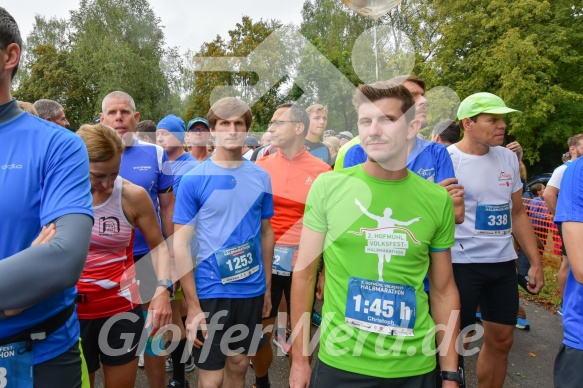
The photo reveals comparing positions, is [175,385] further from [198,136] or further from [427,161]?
[198,136]

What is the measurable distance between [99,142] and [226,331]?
1336 millimetres

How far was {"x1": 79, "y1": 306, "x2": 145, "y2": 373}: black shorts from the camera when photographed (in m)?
2.64

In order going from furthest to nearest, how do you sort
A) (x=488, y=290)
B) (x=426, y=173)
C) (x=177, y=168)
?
(x=177, y=168), (x=488, y=290), (x=426, y=173)

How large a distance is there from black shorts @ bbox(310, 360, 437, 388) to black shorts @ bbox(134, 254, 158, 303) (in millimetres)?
1822

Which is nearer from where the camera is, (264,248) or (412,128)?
(412,128)

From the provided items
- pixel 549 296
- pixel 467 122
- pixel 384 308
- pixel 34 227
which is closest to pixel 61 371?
pixel 34 227

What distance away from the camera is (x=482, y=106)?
3.36 metres

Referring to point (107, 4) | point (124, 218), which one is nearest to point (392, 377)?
point (124, 218)

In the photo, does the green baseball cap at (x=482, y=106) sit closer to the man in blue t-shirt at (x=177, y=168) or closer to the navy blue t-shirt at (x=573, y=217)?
the navy blue t-shirt at (x=573, y=217)

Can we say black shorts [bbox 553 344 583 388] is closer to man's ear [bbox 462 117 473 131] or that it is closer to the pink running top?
man's ear [bbox 462 117 473 131]

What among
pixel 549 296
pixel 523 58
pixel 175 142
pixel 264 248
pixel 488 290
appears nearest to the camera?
pixel 264 248

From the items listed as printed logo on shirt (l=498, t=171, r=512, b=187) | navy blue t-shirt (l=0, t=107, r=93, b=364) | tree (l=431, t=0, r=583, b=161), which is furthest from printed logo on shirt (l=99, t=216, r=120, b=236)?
tree (l=431, t=0, r=583, b=161)

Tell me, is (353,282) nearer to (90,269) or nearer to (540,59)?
(90,269)

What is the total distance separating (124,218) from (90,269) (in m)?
0.33
